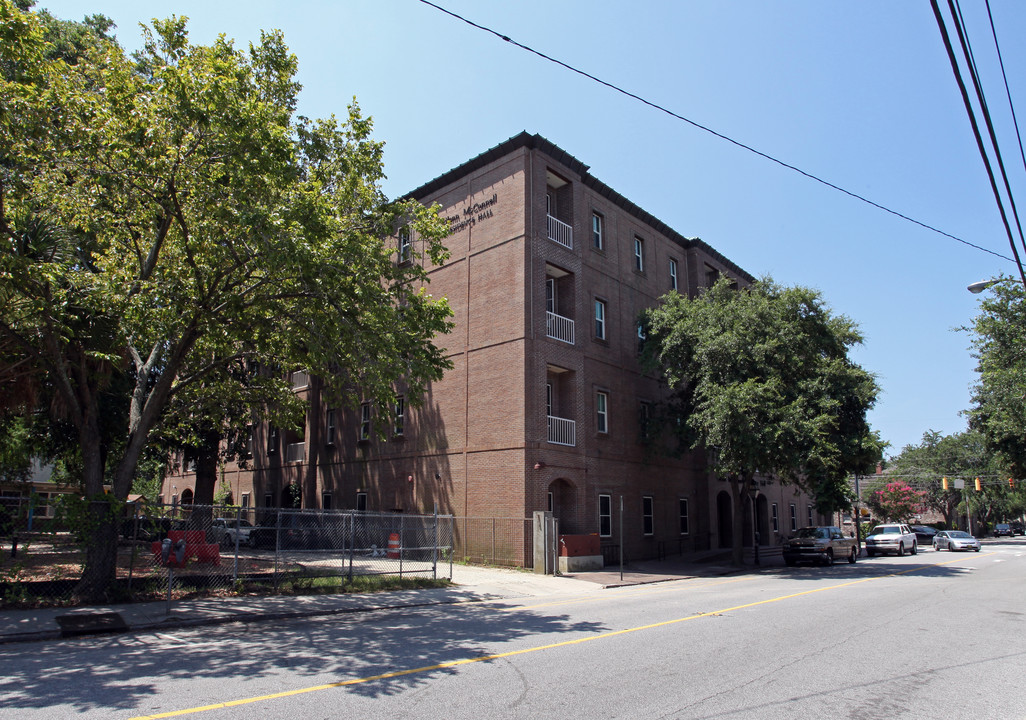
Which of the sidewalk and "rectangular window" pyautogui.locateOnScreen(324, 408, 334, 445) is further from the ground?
"rectangular window" pyautogui.locateOnScreen(324, 408, 334, 445)

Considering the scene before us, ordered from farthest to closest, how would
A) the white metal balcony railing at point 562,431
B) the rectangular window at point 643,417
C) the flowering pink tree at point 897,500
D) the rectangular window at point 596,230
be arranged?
1. the flowering pink tree at point 897,500
2. the rectangular window at point 643,417
3. the rectangular window at point 596,230
4. the white metal balcony railing at point 562,431

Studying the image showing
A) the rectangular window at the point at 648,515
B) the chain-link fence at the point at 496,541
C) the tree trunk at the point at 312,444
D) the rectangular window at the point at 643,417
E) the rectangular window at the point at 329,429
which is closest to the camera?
the chain-link fence at the point at 496,541

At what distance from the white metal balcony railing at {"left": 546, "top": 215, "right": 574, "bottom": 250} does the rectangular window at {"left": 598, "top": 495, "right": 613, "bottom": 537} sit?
9613mm

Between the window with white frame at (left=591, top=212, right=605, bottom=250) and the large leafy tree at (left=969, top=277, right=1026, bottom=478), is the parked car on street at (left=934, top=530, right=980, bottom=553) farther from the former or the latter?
the window with white frame at (left=591, top=212, right=605, bottom=250)

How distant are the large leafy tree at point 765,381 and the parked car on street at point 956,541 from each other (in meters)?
21.3

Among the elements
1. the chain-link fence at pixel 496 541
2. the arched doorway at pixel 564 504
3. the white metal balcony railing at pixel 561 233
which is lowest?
the chain-link fence at pixel 496 541

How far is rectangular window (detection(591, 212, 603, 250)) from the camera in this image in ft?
88.8

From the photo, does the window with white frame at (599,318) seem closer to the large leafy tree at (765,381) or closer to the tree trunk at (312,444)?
the large leafy tree at (765,381)

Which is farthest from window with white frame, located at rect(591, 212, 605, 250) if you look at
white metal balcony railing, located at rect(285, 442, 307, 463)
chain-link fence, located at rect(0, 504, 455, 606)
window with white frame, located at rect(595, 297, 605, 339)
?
white metal balcony railing, located at rect(285, 442, 307, 463)

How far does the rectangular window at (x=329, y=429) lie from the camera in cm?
3125

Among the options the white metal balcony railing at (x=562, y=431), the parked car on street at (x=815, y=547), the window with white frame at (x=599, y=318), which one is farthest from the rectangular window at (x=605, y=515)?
the parked car on street at (x=815, y=547)

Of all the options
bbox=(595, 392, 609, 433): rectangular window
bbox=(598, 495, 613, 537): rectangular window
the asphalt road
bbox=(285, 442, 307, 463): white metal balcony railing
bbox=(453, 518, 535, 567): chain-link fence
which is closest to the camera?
the asphalt road

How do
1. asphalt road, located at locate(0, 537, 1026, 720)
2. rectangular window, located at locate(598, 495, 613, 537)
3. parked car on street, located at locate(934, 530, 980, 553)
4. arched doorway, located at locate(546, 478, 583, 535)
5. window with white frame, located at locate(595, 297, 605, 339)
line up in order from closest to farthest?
1. asphalt road, located at locate(0, 537, 1026, 720)
2. arched doorway, located at locate(546, 478, 583, 535)
3. rectangular window, located at locate(598, 495, 613, 537)
4. window with white frame, located at locate(595, 297, 605, 339)
5. parked car on street, located at locate(934, 530, 980, 553)

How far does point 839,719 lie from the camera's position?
5.88 meters
